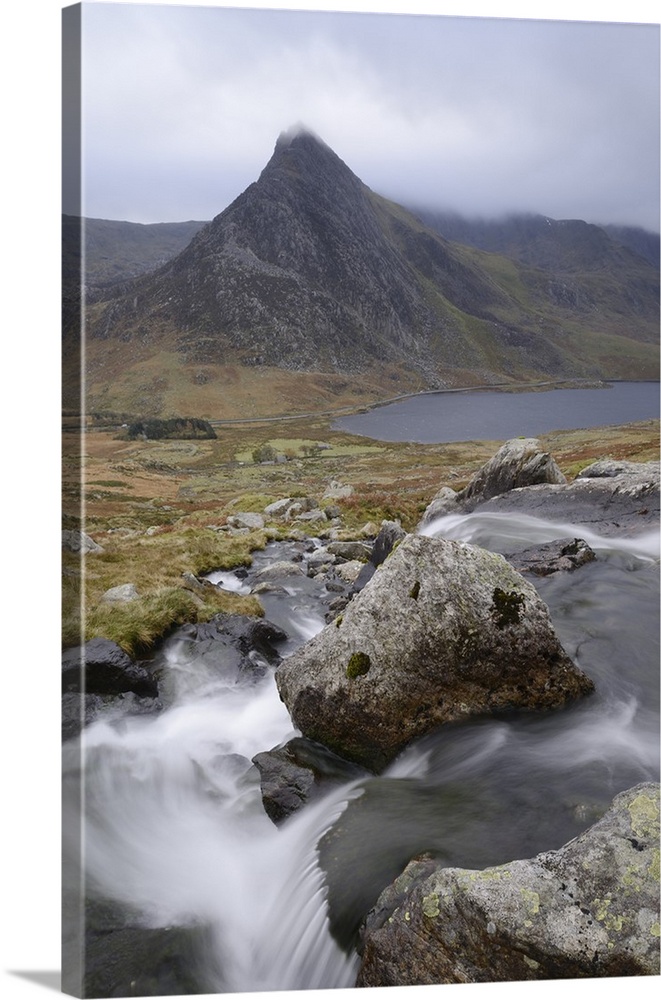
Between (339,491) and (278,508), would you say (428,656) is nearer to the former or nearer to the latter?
(339,491)

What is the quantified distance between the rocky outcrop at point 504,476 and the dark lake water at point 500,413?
5.4 inches

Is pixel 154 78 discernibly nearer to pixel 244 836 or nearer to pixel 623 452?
pixel 623 452

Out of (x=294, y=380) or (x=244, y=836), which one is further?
(x=294, y=380)

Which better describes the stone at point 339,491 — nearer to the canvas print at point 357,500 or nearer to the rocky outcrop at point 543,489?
the canvas print at point 357,500

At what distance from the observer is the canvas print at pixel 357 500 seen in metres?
3.76

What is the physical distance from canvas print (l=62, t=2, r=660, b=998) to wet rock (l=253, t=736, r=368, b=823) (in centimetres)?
3

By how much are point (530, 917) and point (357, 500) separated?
3.38 m

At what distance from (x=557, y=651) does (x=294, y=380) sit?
3346 millimetres

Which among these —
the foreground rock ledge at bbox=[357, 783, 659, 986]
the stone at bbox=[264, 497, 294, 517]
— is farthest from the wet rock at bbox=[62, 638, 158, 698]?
the foreground rock ledge at bbox=[357, 783, 659, 986]

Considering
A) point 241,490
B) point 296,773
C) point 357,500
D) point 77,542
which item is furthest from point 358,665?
point 77,542
